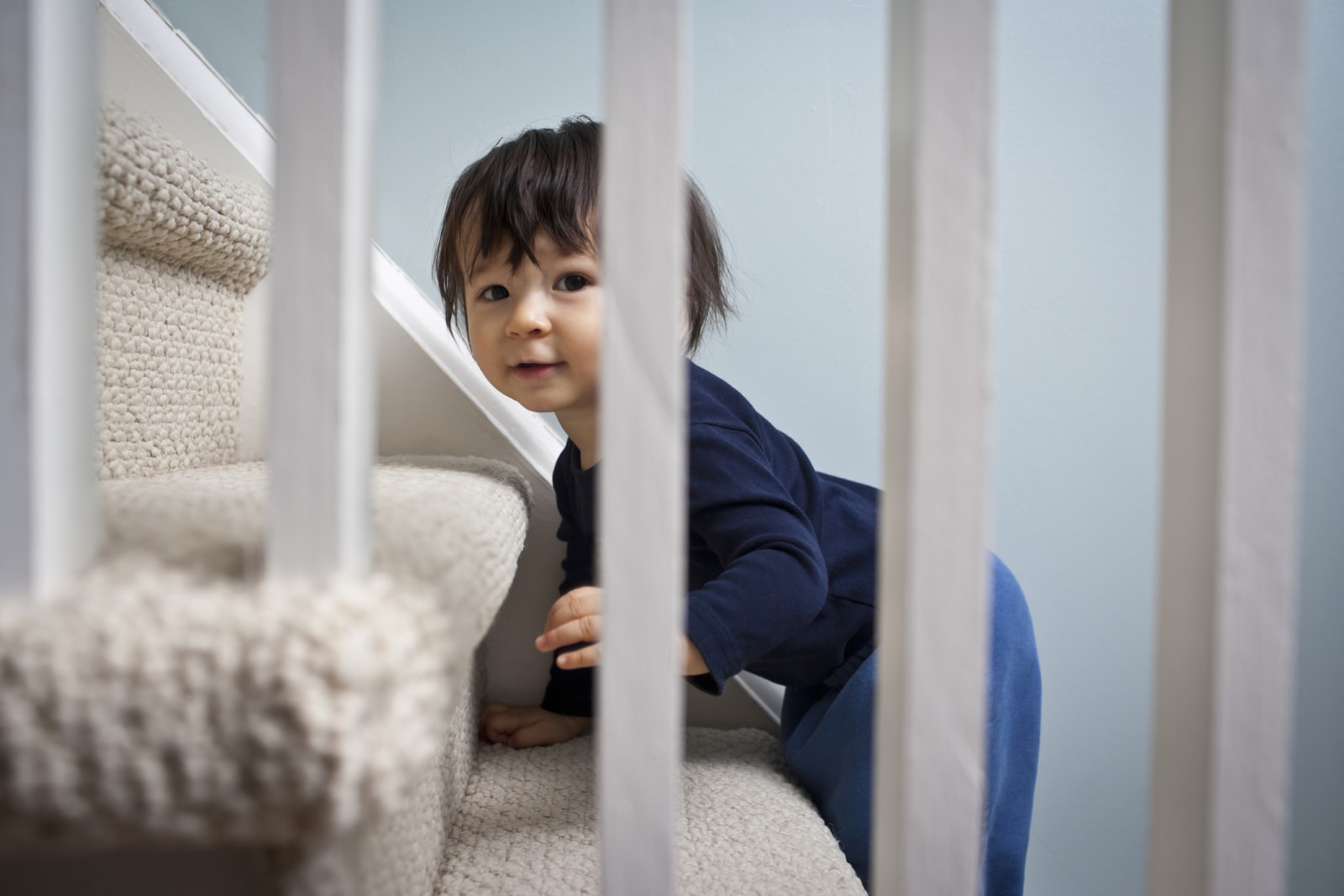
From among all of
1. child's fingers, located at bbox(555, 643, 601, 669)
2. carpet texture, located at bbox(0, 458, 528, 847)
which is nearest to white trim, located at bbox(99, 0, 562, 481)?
child's fingers, located at bbox(555, 643, 601, 669)

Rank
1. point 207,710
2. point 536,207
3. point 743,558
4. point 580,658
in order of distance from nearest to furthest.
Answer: point 207,710 → point 580,658 → point 743,558 → point 536,207

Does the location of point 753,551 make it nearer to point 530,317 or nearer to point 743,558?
point 743,558

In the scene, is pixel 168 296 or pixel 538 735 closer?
pixel 168 296

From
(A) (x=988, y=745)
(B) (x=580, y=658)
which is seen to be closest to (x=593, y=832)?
(B) (x=580, y=658)

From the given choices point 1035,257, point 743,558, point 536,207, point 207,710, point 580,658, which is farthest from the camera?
point 1035,257

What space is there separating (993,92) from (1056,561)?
36.8 inches

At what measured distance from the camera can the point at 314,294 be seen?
0.25 meters

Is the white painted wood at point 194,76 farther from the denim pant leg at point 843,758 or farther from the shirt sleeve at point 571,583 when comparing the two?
the denim pant leg at point 843,758

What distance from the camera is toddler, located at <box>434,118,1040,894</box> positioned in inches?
24.8

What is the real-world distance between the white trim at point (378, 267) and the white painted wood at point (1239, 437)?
0.57 m

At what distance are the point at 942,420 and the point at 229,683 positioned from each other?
0.26 meters

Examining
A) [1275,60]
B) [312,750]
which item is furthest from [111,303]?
[1275,60]

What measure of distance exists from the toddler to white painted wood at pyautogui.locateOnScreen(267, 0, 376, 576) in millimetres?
370

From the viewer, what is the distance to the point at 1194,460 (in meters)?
0.30
